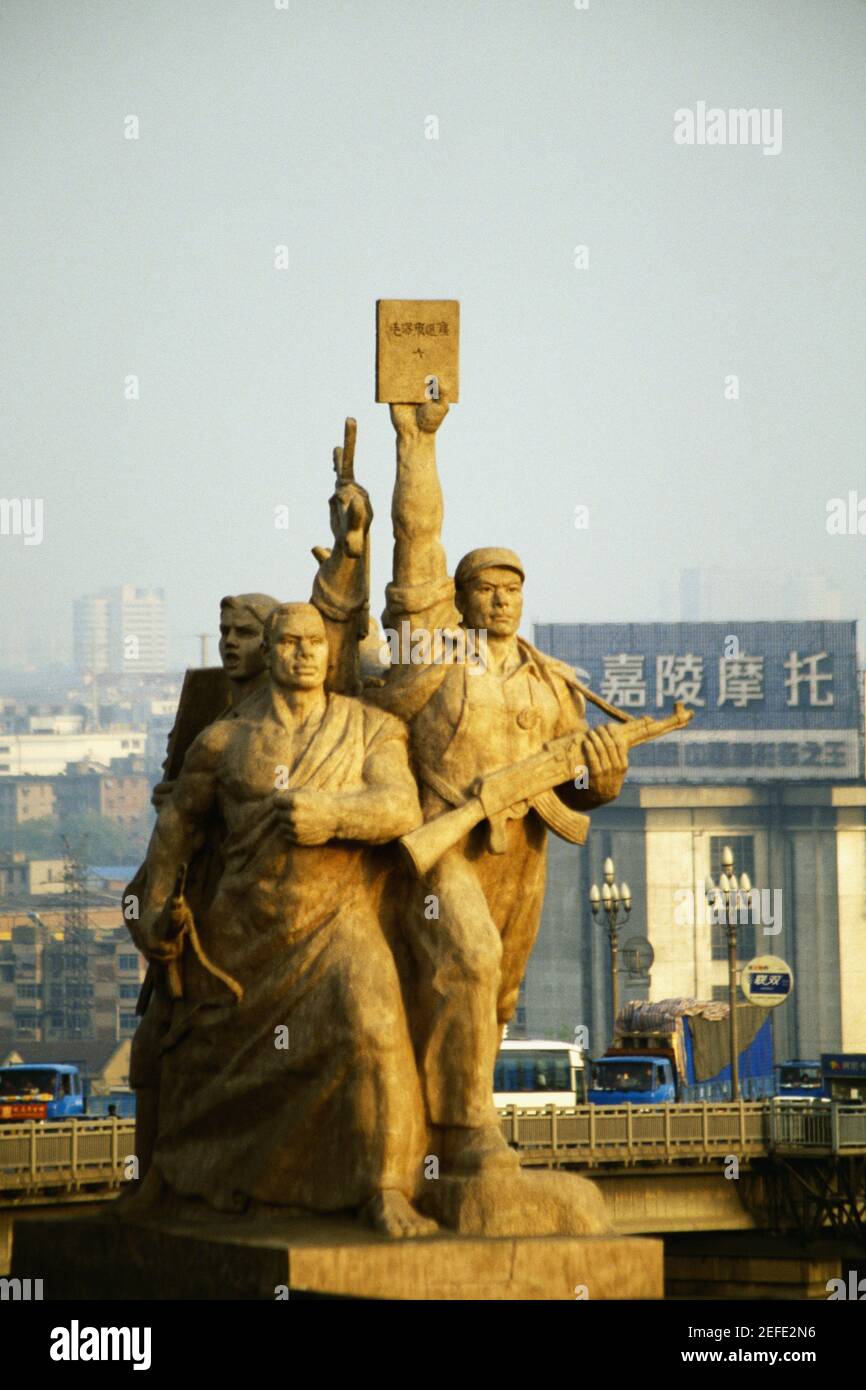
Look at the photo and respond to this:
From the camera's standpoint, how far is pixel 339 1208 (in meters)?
14.6

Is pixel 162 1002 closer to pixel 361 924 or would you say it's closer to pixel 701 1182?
pixel 361 924

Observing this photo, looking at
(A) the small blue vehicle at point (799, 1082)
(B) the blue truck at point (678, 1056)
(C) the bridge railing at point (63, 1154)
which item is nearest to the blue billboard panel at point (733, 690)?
(B) the blue truck at point (678, 1056)

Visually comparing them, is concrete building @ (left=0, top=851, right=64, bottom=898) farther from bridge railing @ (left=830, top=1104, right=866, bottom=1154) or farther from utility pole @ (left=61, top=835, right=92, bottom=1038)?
bridge railing @ (left=830, top=1104, right=866, bottom=1154)

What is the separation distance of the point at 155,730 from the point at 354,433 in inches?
3755

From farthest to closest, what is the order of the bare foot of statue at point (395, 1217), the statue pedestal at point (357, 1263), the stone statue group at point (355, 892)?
the stone statue group at point (355, 892) < the bare foot of statue at point (395, 1217) < the statue pedestal at point (357, 1263)

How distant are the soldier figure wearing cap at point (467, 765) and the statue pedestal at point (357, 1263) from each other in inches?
26.6

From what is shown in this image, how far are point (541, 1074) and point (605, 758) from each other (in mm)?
26427

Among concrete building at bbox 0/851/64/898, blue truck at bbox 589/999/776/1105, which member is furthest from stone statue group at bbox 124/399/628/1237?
concrete building at bbox 0/851/64/898

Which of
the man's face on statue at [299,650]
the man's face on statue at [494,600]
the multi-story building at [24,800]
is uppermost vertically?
the multi-story building at [24,800]

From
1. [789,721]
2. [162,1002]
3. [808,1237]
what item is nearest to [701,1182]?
[808,1237]

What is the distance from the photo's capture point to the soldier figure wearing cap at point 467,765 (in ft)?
48.0

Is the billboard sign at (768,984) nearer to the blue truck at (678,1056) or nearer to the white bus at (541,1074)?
the blue truck at (678,1056)

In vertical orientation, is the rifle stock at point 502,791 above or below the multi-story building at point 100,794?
below
